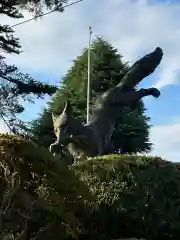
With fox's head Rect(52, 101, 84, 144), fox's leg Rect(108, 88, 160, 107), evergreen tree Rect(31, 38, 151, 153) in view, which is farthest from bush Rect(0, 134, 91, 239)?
evergreen tree Rect(31, 38, 151, 153)

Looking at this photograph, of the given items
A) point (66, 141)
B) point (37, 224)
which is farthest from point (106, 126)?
point (37, 224)

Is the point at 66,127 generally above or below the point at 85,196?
above

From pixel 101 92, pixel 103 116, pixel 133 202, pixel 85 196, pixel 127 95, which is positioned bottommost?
pixel 85 196

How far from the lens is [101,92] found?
107 feet

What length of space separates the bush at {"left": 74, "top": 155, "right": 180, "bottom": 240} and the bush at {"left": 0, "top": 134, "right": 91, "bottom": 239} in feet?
3.64

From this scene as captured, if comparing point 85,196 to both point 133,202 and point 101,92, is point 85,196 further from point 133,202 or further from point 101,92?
point 101,92

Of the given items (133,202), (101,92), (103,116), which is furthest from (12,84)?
(101,92)

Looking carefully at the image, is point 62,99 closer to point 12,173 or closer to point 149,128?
point 149,128

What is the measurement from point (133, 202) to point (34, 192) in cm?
176

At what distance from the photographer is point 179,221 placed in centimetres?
703

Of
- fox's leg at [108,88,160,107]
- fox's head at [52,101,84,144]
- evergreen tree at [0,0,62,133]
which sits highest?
evergreen tree at [0,0,62,133]

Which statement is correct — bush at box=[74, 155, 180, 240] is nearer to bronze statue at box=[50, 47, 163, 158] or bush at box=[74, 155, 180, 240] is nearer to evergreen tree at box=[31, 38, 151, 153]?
bronze statue at box=[50, 47, 163, 158]

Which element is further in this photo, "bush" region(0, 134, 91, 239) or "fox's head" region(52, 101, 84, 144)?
"fox's head" region(52, 101, 84, 144)

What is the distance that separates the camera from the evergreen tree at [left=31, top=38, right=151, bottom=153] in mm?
31797
